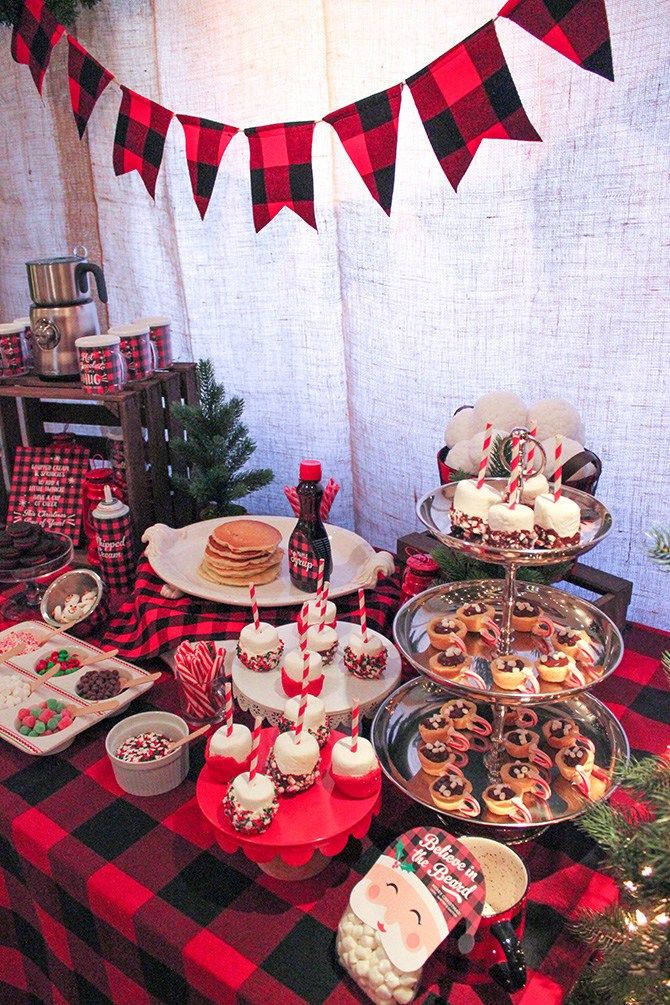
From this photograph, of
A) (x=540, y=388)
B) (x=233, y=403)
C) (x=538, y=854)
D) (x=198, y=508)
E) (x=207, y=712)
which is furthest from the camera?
(x=198, y=508)

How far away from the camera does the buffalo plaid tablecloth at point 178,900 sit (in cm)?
90

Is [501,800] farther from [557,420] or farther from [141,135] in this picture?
[141,135]

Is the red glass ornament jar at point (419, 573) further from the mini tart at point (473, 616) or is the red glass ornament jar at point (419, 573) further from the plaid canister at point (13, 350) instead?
the plaid canister at point (13, 350)

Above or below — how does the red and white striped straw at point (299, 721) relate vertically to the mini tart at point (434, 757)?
above

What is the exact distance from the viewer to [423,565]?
139cm

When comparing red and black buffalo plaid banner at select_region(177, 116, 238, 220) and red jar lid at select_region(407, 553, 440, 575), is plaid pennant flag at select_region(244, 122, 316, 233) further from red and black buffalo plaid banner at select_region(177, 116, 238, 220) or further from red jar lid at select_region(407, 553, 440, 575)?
red jar lid at select_region(407, 553, 440, 575)

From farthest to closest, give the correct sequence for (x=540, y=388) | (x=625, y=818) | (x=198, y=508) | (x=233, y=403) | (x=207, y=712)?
(x=198, y=508) < (x=233, y=403) < (x=540, y=388) < (x=207, y=712) < (x=625, y=818)

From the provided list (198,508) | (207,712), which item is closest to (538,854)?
(207,712)

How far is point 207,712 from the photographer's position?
128 centimetres

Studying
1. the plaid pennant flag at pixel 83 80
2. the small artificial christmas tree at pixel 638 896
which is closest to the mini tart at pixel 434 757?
the small artificial christmas tree at pixel 638 896

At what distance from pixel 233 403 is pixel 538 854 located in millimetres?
1094

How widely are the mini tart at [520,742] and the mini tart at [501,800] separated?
71mm

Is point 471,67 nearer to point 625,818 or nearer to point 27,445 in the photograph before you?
point 625,818

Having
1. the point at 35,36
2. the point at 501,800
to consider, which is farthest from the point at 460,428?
the point at 35,36
